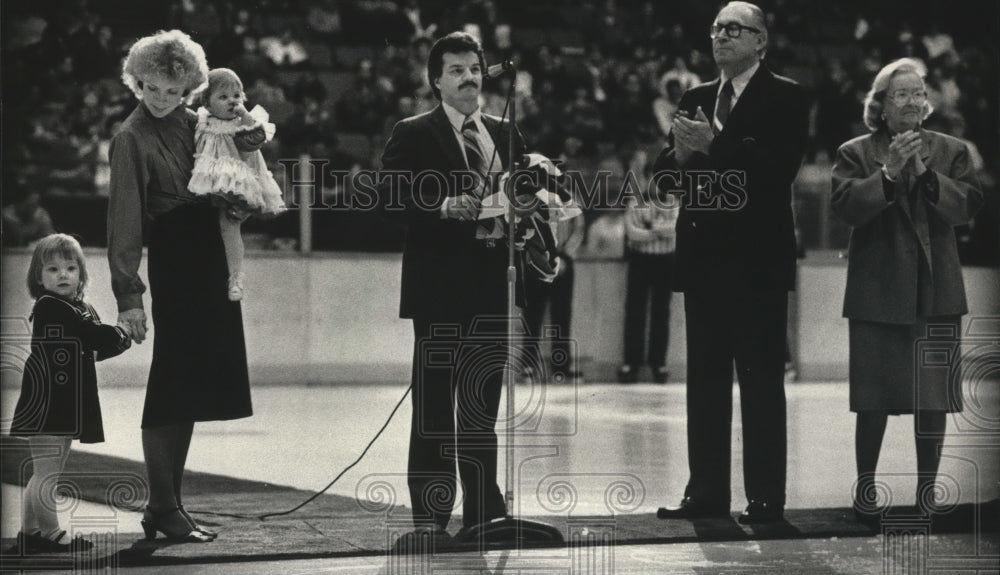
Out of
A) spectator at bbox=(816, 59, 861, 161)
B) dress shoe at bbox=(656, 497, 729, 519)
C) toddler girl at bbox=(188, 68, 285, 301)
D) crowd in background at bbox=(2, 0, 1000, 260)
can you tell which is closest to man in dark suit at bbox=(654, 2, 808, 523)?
dress shoe at bbox=(656, 497, 729, 519)

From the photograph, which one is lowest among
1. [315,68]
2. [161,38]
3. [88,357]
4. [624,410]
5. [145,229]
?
[624,410]

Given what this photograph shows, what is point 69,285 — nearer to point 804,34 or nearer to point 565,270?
point 565,270

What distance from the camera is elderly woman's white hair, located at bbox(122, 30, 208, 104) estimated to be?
4992mm

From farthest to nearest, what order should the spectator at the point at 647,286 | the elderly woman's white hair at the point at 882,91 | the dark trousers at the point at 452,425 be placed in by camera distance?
the spectator at the point at 647,286
the elderly woman's white hair at the point at 882,91
the dark trousers at the point at 452,425

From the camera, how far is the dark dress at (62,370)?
15.9ft

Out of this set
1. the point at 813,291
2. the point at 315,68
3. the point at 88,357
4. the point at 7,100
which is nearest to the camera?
the point at 88,357

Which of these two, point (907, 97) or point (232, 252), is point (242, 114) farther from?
point (907, 97)

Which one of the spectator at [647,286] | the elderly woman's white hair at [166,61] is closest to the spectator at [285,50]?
the spectator at [647,286]

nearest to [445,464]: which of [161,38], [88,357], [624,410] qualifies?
[88,357]

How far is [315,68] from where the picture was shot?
1409 centimetres

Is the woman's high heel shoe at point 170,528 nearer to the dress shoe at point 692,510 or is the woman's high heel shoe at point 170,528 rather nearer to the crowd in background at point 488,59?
the dress shoe at point 692,510

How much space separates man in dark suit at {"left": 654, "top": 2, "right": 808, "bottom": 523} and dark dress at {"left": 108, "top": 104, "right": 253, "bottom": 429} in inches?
66.1

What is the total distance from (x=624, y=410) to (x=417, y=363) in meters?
4.83

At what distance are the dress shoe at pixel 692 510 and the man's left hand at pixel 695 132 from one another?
49.0 inches
